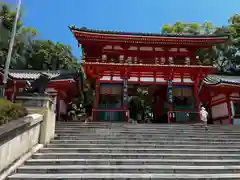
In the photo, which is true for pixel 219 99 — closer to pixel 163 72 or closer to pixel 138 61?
pixel 163 72

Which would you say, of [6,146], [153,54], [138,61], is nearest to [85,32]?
[138,61]

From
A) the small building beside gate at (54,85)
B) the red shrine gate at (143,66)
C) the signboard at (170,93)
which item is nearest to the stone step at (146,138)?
the red shrine gate at (143,66)

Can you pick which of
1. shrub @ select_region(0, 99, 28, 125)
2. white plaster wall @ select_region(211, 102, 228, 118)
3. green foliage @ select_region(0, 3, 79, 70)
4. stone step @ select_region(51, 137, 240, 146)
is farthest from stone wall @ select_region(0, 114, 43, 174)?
green foliage @ select_region(0, 3, 79, 70)

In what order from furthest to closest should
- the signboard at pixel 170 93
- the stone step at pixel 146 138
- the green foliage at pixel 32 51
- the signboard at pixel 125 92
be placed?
the green foliage at pixel 32 51 < the signboard at pixel 170 93 < the signboard at pixel 125 92 < the stone step at pixel 146 138

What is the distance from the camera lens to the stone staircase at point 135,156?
18.6 feet

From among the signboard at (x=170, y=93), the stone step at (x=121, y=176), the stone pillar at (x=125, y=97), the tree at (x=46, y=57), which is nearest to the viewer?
the stone step at (x=121, y=176)

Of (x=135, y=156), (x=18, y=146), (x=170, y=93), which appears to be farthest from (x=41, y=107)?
(x=170, y=93)

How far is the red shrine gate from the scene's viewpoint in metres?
15.9

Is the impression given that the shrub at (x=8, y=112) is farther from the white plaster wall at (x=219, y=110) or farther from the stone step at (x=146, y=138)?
the white plaster wall at (x=219, y=110)

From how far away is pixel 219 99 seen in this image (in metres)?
18.0

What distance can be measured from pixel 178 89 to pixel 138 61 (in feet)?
12.0

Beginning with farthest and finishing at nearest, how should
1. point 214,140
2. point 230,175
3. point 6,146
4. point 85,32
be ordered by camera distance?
1. point 85,32
2. point 214,140
3. point 230,175
4. point 6,146

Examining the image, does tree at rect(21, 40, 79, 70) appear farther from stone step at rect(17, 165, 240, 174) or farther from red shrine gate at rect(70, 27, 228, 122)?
stone step at rect(17, 165, 240, 174)

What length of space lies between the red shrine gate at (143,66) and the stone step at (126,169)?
9127 mm
